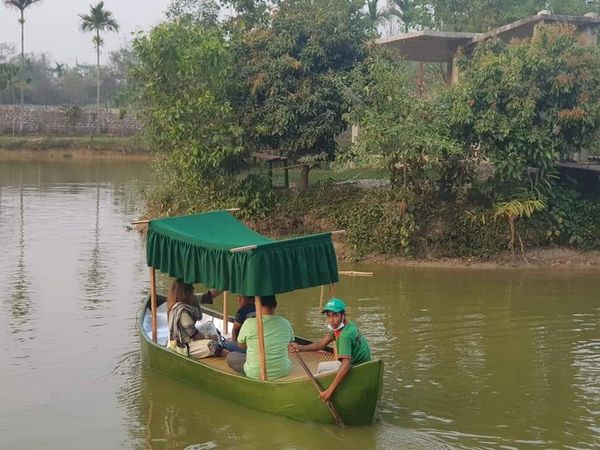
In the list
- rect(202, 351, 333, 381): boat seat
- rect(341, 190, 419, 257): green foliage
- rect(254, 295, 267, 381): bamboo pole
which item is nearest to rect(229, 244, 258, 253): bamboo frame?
rect(254, 295, 267, 381): bamboo pole

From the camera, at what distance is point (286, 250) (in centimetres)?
803

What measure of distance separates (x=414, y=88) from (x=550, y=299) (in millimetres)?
5473

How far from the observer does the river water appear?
7746 millimetres

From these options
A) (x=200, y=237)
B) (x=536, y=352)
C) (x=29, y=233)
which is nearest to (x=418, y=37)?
(x=29, y=233)

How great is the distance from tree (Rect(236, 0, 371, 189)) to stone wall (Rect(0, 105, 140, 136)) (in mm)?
26754

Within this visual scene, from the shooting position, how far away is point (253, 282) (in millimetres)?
7824

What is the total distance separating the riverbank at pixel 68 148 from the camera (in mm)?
40188

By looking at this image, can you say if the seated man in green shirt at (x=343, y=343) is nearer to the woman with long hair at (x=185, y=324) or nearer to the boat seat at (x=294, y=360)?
the boat seat at (x=294, y=360)

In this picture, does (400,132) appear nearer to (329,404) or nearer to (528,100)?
(528,100)

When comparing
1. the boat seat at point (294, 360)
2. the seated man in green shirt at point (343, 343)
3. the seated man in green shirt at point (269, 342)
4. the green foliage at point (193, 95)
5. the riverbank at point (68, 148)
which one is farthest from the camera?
the riverbank at point (68, 148)

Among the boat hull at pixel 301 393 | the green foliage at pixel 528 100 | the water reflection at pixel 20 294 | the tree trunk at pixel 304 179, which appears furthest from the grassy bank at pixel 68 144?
the boat hull at pixel 301 393

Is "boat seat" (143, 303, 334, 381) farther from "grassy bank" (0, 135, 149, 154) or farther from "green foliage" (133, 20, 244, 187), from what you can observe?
"grassy bank" (0, 135, 149, 154)

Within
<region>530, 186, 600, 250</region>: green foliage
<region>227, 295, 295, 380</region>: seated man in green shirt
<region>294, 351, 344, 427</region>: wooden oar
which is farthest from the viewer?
<region>530, 186, 600, 250</region>: green foliage

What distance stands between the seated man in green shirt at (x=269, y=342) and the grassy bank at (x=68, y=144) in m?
33.4
